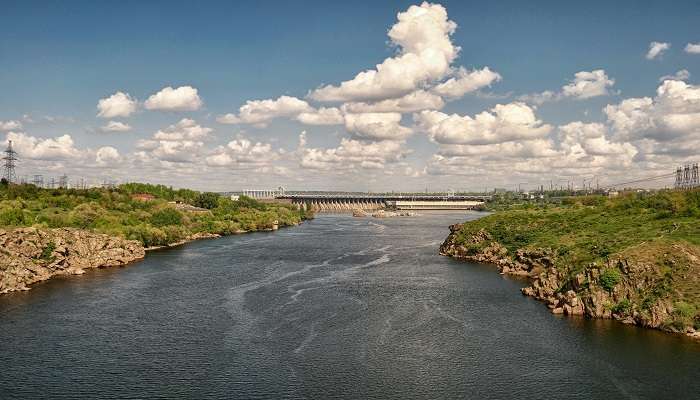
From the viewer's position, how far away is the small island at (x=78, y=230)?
94.4m

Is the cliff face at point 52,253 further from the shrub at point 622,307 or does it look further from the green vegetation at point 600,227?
the shrub at point 622,307

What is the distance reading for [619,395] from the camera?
4534cm

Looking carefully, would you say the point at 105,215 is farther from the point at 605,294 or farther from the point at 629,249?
the point at 629,249

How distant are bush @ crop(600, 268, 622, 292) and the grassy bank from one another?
0.11m

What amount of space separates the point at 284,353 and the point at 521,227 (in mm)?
82859

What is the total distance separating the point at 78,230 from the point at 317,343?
77314 millimetres

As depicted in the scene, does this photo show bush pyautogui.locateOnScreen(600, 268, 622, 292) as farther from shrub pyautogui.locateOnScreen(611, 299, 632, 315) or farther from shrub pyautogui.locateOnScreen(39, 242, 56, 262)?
shrub pyautogui.locateOnScreen(39, 242, 56, 262)

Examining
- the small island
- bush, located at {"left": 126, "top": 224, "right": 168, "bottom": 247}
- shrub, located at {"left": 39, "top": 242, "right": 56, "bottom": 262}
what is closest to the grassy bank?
bush, located at {"left": 126, "top": 224, "right": 168, "bottom": 247}

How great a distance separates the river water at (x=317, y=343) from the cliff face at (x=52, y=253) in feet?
16.4

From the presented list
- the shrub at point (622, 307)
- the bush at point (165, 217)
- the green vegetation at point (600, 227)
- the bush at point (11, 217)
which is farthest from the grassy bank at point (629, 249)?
the bush at point (11, 217)

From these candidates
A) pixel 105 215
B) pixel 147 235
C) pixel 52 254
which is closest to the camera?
pixel 52 254

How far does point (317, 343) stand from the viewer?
58.2 metres

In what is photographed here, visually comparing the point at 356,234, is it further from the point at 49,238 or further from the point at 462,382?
the point at 462,382

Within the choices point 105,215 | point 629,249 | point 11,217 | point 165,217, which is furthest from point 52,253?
point 629,249
